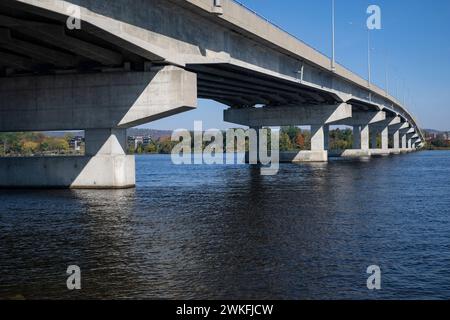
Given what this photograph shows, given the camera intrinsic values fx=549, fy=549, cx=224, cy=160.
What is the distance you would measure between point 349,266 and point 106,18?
1802 centimetres

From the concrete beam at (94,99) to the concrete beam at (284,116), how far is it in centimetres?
4665

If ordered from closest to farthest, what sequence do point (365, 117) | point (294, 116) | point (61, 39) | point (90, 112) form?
point (61, 39)
point (90, 112)
point (294, 116)
point (365, 117)

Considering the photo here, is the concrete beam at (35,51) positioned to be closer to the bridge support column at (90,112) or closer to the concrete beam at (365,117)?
the bridge support column at (90,112)

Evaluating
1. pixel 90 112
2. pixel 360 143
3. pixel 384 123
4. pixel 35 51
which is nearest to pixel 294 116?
pixel 360 143

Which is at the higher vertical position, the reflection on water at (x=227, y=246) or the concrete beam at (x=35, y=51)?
the concrete beam at (x=35, y=51)

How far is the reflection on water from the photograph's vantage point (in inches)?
471

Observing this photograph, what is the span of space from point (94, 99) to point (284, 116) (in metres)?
47.8

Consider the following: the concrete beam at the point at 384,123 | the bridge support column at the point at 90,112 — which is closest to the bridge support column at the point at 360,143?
the concrete beam at the point at 384,123

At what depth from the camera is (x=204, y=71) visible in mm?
44656

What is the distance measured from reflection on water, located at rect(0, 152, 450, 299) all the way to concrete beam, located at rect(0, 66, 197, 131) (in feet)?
21.1

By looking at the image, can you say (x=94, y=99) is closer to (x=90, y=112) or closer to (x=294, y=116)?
(x=90, y=112)

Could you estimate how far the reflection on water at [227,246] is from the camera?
12.0 meters

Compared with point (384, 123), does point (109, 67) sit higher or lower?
lower

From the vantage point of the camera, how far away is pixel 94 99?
117 feet
